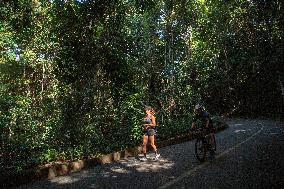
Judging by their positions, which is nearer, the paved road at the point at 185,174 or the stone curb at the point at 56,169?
the paved road at the point at 185,174

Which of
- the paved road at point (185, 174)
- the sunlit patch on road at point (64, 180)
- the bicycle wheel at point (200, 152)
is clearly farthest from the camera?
the bicycle wheel at point (200, 152)

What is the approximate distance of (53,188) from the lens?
8.17m

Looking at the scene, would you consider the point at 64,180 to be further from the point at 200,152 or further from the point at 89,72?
the point at 89,72

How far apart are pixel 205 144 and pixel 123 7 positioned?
7627 mm

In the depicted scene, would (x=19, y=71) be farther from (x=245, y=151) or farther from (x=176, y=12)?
(x=245, y=151)

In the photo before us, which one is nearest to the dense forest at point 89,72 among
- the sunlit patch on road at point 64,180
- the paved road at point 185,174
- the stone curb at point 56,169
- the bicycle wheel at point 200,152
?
the stone curb at point 56,169

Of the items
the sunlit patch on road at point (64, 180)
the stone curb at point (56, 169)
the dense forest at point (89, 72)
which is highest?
the dense forest at point (89, 72)

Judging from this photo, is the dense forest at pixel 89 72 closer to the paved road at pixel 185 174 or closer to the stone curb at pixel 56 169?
the stone curb at pixel 56 169

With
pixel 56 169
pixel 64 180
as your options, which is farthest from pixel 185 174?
pixel 56 169

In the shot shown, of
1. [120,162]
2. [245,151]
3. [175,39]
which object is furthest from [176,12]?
[120,162]

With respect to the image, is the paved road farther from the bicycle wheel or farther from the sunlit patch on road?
the bicycle wheel

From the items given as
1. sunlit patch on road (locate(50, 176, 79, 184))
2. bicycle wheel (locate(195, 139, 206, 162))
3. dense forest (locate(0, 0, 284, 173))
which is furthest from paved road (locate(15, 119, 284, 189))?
dense forest (locate(0, 0, 284, 173))

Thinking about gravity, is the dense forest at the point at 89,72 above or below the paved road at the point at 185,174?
above

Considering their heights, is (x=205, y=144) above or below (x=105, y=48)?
below
